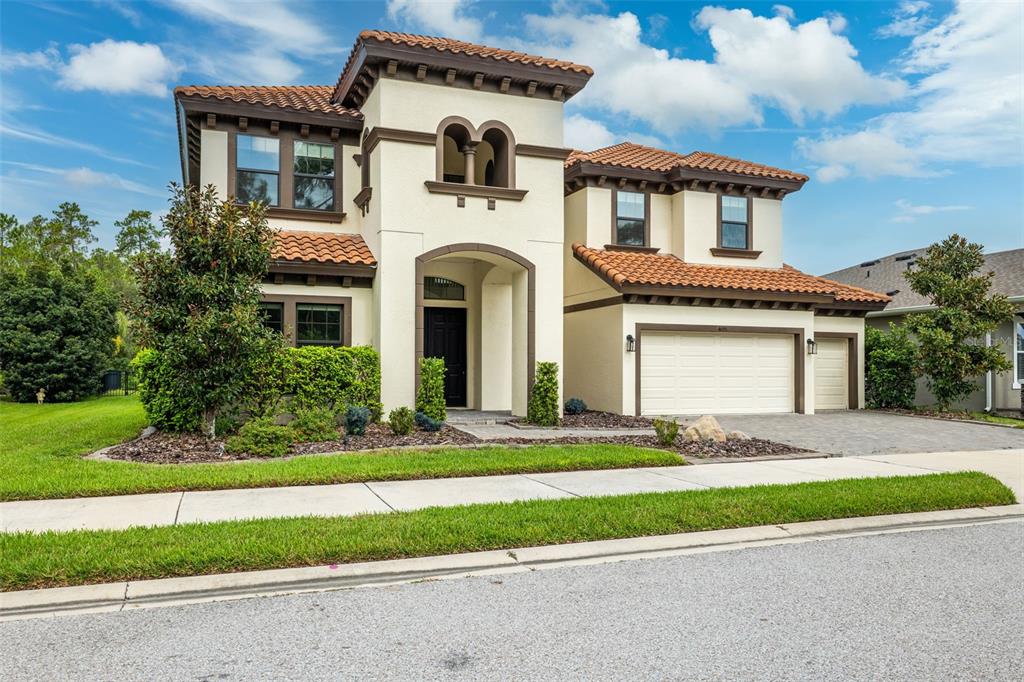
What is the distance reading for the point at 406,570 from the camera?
5.43m

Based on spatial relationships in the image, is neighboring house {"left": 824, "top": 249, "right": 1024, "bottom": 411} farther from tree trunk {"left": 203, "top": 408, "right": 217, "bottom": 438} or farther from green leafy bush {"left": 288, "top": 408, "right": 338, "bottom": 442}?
tree trunk {"left": 203, "top": 408, "right": 217, "bottom": 438}

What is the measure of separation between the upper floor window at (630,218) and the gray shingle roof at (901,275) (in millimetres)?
7287

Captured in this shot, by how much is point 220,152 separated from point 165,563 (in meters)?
11.8

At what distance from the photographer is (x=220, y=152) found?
49.6 ft

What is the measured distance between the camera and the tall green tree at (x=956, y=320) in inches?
728

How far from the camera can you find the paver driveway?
12844 mm

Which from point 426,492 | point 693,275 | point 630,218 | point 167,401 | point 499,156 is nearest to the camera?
point 426,492

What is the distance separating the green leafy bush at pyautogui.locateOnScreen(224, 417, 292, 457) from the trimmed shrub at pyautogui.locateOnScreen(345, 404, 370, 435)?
1371mm

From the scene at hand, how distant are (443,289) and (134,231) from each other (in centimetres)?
5101

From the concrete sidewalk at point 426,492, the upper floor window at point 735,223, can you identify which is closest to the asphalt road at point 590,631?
the concrete sidewalk at point 426,492

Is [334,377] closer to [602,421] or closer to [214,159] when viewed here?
[214,159]

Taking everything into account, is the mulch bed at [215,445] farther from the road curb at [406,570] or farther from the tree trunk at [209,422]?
the road curb at [406,570]

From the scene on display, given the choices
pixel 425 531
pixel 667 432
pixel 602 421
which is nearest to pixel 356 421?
pixel 667 432

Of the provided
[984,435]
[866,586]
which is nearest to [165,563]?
[866,586]
